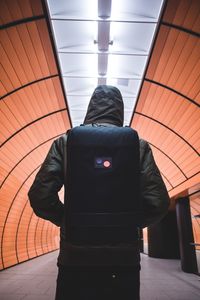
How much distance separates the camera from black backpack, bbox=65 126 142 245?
1.66m

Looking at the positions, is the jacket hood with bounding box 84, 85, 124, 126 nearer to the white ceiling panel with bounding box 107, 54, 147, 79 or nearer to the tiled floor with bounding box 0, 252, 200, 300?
the white ceiling panel with bounding box 107, 54, 147, 79

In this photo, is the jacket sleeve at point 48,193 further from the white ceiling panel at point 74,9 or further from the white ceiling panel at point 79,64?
the white ceiling panel at point 79,64

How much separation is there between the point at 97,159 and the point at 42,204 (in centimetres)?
56

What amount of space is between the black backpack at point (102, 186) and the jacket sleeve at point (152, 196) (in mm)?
188

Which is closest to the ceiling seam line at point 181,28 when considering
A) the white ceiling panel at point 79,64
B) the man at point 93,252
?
the white ceiling panel at point 79,64

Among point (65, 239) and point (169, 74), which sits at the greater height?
point (169, 74)

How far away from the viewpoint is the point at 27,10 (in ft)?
16.5

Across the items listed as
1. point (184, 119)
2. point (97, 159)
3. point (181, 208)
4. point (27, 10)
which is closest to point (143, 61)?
point (184, 119)

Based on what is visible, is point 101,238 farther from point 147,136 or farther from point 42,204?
point 147,136

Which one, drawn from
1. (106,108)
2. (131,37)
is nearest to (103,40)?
(131,37)

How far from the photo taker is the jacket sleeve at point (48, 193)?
183 cm

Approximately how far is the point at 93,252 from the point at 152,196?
0.64m

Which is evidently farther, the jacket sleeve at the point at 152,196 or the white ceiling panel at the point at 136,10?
the white ceiling panel at the point at 136,10

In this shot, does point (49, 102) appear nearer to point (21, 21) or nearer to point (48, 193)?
point (21, 21)
